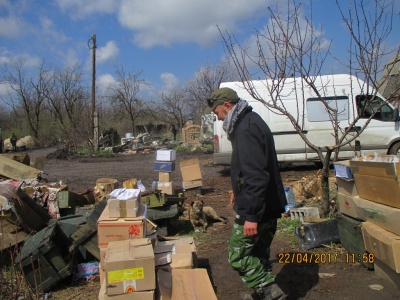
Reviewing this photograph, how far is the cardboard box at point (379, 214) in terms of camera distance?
312 centimetres

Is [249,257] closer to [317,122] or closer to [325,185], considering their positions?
[325,185]

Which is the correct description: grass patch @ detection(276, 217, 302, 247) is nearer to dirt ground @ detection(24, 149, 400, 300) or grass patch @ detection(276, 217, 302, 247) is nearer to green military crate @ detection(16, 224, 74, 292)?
dirt ground @ detection(24, 149, 400, 300)

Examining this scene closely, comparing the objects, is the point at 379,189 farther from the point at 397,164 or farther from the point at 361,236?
the point at 361,236

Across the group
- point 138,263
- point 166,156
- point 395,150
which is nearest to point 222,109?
point 138,263

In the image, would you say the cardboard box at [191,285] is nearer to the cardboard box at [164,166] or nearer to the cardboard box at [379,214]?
the cardboard box at [379,214]

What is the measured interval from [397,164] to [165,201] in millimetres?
3574

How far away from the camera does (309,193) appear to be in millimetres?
7262

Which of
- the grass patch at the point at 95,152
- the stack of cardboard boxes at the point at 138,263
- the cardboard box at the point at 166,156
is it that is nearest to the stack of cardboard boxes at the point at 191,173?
the cardboard box at the point at 166,156

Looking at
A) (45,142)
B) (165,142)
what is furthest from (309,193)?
(45,142)

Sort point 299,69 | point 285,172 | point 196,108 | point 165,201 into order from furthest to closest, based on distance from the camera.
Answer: point 196,108 → point 285,172 → point 165,201 → point 299,69

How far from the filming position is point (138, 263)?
303 centimetres

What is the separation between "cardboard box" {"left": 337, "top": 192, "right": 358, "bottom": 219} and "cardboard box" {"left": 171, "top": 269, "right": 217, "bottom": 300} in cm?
171

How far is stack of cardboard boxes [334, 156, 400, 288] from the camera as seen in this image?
3.12 metres

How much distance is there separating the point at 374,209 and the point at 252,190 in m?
1.43
